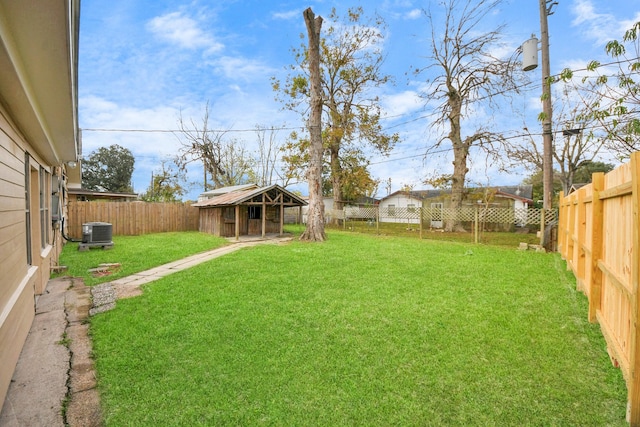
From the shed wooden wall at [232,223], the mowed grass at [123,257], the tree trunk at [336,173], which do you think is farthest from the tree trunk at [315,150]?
the tree trunk at [336,173]

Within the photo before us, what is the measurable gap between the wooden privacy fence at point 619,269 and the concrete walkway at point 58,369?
3364 mm

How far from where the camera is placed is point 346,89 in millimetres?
20312

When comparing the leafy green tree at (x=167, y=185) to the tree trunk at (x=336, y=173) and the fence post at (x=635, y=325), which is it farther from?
the fence post at (x=635, y=325)

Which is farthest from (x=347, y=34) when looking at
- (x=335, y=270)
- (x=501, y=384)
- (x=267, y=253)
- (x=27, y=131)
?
(x=501, y=384)

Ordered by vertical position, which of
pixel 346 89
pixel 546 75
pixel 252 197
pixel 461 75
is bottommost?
pixel 252 197

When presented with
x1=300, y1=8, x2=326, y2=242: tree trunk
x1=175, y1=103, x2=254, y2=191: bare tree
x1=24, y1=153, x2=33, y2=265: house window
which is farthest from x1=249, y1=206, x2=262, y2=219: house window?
x1=175, y1=103, x2=254, y2=191: bare tree

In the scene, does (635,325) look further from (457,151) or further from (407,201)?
(407,201)

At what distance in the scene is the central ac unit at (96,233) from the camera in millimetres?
9016

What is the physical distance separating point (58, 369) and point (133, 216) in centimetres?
1310

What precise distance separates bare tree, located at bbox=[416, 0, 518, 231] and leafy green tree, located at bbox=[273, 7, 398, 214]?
4.62m

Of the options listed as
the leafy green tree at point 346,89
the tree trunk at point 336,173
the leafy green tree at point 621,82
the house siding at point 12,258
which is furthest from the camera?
the tree trunk at point 336,173

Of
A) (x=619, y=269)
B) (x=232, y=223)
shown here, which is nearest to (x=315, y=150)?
(x=232, y=223)

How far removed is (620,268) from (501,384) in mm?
1348

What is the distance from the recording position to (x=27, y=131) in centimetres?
378
